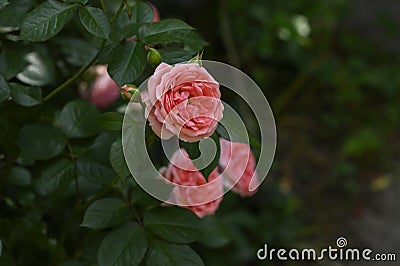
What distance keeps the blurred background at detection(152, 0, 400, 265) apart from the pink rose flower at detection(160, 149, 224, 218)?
0.77m

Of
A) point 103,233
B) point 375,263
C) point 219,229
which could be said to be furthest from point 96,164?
point 375,263

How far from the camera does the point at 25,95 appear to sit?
2.65ft

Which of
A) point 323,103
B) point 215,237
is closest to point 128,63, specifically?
point 215,237

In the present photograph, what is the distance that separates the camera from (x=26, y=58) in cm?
101

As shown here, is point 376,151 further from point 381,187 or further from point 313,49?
point 313,49

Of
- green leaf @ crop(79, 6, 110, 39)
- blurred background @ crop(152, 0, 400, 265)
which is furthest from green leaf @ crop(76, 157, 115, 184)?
blurred background @ crop(152, 0, 400, 265)

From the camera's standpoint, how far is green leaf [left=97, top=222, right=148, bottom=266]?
0.74 meters

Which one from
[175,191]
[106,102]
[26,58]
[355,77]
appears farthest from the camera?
[355,77]

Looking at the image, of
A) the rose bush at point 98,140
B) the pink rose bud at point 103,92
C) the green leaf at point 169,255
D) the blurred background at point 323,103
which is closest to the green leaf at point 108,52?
the rose bush at point 98,140

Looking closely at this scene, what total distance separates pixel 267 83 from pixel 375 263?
2.56ft

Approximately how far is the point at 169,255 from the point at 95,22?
0.96ft

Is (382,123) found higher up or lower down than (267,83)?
lower down

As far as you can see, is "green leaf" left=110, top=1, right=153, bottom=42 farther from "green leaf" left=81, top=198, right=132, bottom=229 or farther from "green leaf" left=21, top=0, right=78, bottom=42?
"green leaf" left=81, top=198, right=132, bottom=229

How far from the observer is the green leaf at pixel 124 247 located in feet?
2.44
